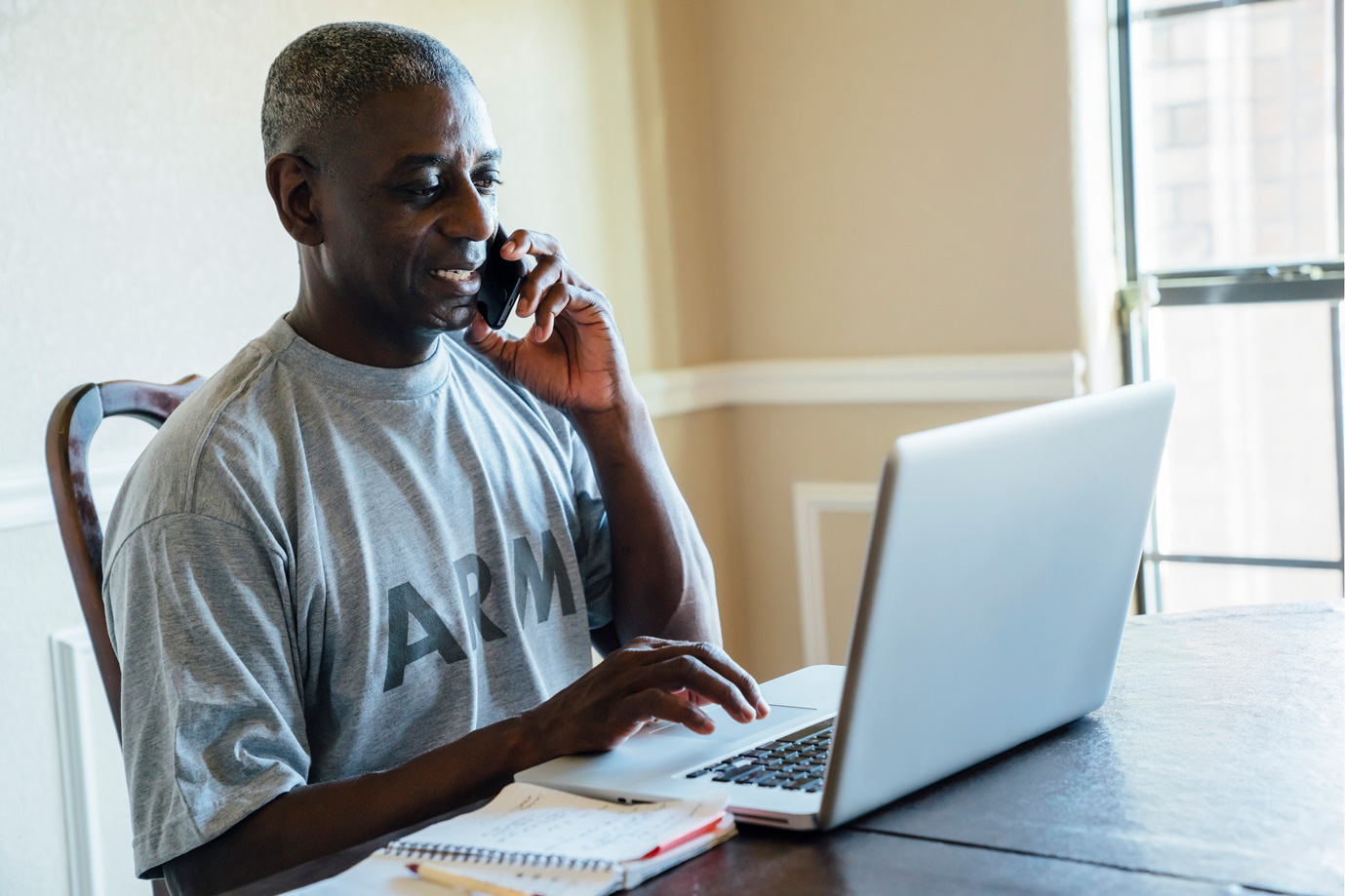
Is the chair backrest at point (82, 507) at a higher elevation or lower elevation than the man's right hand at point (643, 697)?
higher

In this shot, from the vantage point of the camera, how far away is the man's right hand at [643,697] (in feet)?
3.34

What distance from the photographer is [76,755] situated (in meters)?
1.87

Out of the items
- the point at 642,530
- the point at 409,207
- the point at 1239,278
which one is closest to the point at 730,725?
the point at 642,530

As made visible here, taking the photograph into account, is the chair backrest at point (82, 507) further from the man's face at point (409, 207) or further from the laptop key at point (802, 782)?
the laptop key at point (802, 782)

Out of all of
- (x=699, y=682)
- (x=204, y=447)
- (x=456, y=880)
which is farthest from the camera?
(x=204, y=447)

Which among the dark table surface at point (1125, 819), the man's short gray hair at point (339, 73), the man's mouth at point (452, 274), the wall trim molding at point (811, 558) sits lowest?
the wall trim molding at point (811, 558)

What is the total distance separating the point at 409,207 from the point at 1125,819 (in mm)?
903

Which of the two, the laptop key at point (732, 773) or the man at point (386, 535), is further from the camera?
the man at point (386, 535)

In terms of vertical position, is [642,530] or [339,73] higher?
[339,73]

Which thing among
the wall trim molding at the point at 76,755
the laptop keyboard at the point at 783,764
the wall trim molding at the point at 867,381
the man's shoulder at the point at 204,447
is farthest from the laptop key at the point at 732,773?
the wall trim molding at the point at 867,381

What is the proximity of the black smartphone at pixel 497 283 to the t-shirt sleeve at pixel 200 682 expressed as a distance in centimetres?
40

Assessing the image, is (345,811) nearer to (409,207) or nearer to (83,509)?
(83,509)

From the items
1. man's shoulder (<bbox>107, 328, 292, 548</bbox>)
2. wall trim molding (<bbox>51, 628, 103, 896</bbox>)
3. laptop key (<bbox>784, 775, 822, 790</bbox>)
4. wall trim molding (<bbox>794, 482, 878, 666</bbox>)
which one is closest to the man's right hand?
laptop key (<bbox>784, 775, 822, 790</bbox>)

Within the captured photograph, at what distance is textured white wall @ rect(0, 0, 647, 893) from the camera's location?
179cm
